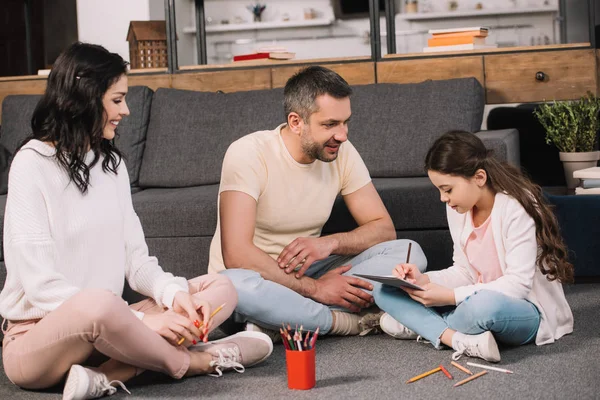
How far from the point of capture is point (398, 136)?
3578mm

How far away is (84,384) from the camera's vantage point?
208cm

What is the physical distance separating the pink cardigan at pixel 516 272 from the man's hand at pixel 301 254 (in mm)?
357

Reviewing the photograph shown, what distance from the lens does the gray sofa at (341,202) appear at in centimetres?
221

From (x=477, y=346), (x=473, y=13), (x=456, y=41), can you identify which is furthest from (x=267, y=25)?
(x=477, y=346)

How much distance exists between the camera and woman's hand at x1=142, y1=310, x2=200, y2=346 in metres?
2.12

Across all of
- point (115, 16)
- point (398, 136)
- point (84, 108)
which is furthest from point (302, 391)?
point (115, 16)

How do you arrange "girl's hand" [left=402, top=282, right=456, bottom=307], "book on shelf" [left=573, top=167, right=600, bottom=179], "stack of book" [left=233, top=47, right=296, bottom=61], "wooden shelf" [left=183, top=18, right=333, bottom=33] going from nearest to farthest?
"girl's hand" [left=402, top=282, right=456, bottom=307] < "book on shelf" [left=573, top=167, right=600, bottom=179] < "stack of book" [left=233, top=47, right=296, bottom=61] < "wooden shelf" [left=183, top=18, right=333, bottom=33]

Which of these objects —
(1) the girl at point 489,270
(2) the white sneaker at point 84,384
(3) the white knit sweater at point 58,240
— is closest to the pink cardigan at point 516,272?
(1) the girl at point 489,270

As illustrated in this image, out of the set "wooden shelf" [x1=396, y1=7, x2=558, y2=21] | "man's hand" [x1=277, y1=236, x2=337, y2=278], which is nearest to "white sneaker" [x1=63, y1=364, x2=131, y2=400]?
"man's hand" [x1=277, y1=236, x2=337, y2=278]

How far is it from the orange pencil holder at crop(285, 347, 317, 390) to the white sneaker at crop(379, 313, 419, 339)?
0.52 m

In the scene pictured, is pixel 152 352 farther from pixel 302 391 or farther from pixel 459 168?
pixel 459 168

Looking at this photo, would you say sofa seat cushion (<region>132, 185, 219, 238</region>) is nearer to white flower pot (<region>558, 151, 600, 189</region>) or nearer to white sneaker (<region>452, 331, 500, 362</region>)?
white sneaker (<region>452, 331, 500, 362</region>)

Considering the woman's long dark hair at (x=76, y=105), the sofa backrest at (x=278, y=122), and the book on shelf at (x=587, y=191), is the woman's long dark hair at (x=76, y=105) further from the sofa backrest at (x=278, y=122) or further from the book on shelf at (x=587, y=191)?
the book on shelf at (x=587, y=191)

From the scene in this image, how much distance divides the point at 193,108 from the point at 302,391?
195 cm
